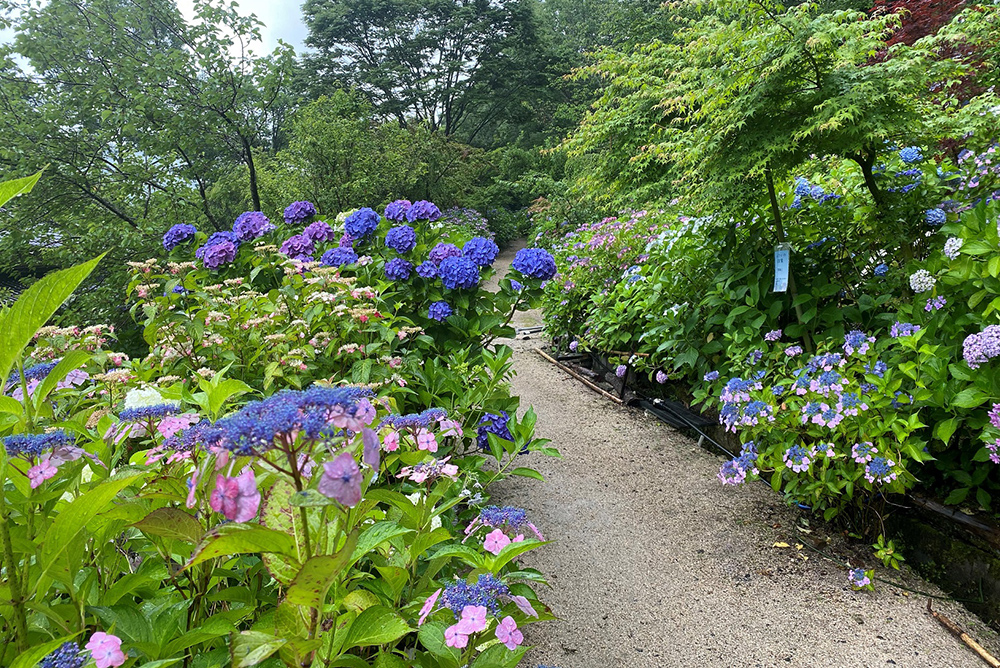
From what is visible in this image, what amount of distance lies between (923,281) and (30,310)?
2.31 m

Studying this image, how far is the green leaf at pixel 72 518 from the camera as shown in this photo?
644mm

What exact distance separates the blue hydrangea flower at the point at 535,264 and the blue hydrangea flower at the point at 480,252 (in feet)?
0.34

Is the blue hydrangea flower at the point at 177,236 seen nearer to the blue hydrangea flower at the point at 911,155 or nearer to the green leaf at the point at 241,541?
the green leaf at the point at 241,541

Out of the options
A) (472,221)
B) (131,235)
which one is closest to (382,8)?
(472,221)

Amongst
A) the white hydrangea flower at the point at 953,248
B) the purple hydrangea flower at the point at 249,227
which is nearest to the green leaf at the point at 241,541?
the white hydrangea flower at the point at 953,248

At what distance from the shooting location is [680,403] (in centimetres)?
318

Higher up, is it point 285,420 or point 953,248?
point 285,420

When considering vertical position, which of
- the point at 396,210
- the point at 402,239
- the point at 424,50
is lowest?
the point at 402,239

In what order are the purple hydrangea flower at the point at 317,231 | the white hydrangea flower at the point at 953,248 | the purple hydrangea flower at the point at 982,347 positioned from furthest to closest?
the purple hydrangea flower at the point at 317,231 → the white hydrangea flower at the point at 953,248 → the purple hydrangea flower at the point at 982,347

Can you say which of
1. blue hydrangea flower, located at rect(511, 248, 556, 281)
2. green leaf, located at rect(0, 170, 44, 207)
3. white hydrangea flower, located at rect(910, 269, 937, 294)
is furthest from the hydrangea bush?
white hydrangea flower, located at rect(910, 269, 937, 294)

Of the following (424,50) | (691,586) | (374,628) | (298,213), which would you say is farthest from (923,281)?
(424,50)

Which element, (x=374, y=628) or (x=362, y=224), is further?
(x=362, y=224)

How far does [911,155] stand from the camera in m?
2.26

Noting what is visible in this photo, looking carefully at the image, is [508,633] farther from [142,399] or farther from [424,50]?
[424,50]
